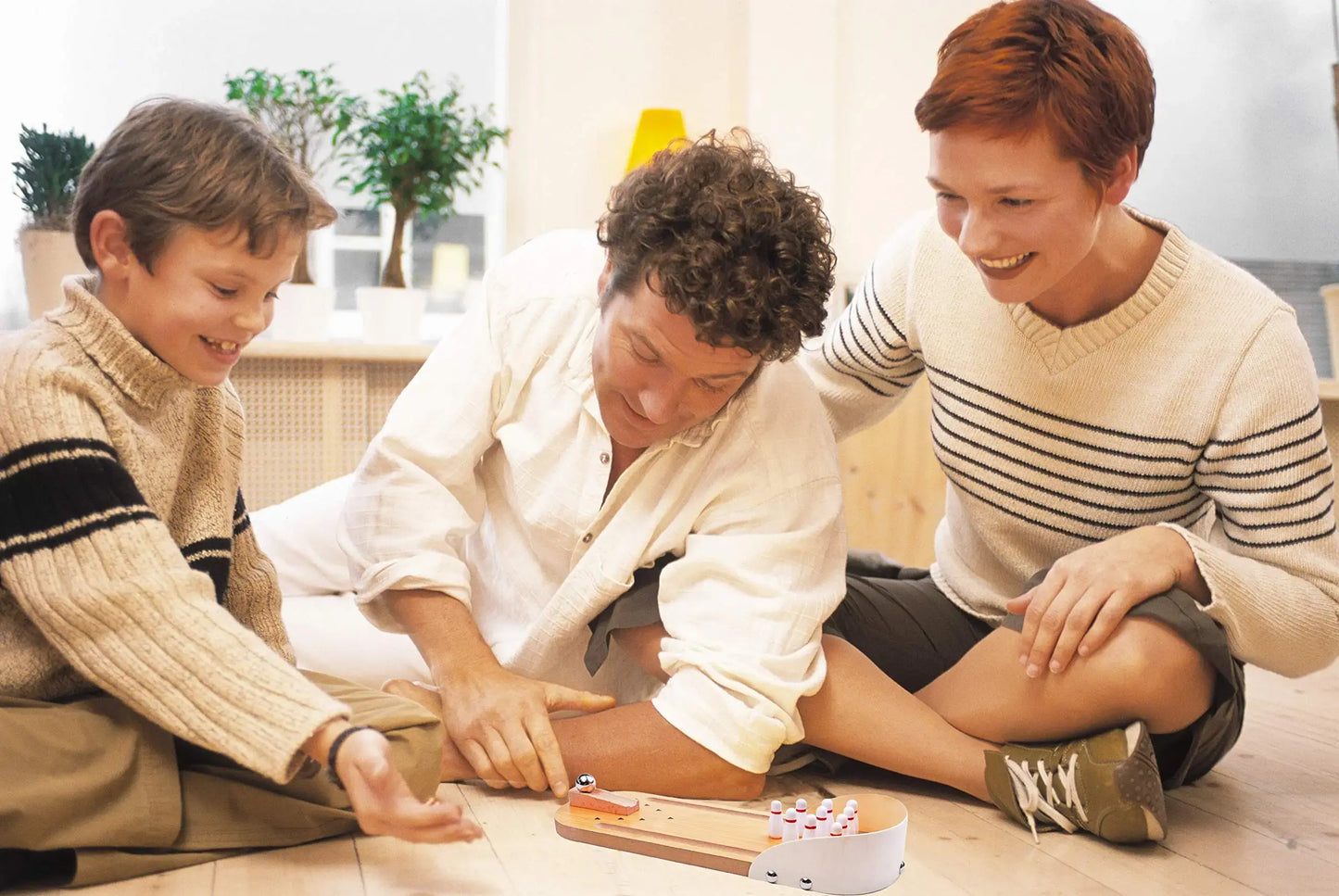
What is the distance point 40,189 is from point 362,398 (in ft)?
2.53

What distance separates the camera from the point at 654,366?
132 centimetres

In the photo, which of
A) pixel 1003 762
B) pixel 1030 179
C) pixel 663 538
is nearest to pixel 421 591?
pixel 663 538

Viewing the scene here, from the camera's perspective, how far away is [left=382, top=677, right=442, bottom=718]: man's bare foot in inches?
57.4

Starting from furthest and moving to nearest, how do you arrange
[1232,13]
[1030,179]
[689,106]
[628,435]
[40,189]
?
1. [1232,13]
2. [689,106]
3. [40,189]
4. [628,435]
5. [1030,179]

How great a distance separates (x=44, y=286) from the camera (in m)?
2.65

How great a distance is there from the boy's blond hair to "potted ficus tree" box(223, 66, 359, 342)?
1627 millimetres

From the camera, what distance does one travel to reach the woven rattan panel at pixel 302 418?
111 inches

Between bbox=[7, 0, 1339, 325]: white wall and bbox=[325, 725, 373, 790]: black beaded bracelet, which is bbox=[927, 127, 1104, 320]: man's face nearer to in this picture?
bbox=[325, 725, 373, 790]: black beaded bracelet

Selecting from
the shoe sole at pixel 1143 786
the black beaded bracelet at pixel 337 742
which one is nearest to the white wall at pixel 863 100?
the shoe sole at pixel 1143 786

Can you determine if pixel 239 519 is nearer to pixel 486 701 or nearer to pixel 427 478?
pixel 427 478

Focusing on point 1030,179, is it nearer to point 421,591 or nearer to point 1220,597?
point 1220,597

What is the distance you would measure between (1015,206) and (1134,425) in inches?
11.5

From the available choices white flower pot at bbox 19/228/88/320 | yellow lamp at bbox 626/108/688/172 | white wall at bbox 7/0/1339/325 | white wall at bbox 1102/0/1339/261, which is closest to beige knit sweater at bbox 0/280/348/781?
white flower pot at bbox 19/228/88/320

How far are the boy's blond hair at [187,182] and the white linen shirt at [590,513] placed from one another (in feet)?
1.02
